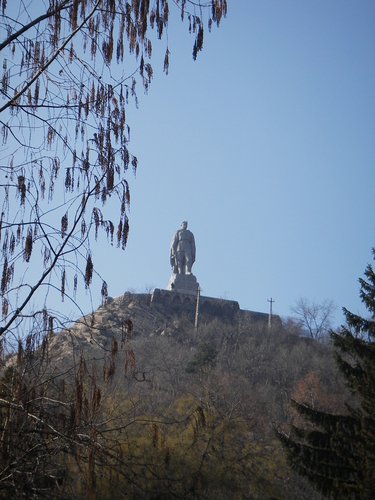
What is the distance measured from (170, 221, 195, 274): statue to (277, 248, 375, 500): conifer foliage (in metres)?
22.9

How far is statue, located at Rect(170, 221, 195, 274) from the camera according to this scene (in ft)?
122

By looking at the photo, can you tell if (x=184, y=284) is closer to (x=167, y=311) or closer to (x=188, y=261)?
(x=188, y=261)

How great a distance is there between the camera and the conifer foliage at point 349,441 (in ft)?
38.5

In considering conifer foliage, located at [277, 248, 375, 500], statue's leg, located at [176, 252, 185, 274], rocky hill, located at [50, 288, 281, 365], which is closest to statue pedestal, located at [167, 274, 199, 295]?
statue's leg, located at [176, 252, 185, 274]

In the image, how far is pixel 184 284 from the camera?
3841 centimetres

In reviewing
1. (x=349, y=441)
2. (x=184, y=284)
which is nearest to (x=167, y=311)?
(x=184, y=284)

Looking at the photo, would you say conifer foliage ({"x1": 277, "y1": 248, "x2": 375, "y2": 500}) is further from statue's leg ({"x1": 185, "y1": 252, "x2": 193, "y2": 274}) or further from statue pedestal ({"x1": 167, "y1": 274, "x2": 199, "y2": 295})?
statue pedestal ({"x1": 167, "y1": 274, "x2": 199, "y2": 295})

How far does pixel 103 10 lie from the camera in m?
4.34

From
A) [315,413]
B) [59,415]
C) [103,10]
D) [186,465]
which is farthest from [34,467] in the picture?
[186,465]

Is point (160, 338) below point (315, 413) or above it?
above

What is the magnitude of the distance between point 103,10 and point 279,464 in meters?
21.1

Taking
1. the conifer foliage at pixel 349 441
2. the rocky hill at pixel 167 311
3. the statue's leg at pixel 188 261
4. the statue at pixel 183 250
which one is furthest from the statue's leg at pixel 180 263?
the conifer foliage at pixel 349 441

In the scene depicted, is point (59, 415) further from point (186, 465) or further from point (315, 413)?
point (186, 465)

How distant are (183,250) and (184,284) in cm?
253
